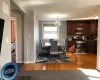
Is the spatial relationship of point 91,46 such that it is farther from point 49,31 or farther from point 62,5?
point 62,5

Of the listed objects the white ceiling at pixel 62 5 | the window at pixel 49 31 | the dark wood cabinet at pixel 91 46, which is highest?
the white ceiling at pixel 62 5

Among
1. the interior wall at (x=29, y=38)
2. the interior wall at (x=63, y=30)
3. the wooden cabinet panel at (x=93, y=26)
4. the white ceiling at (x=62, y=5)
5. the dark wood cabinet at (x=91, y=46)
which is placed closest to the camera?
the white ceiling at (x=62, y=5)

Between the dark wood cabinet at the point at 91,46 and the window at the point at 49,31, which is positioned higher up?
the window at the point at 49,31

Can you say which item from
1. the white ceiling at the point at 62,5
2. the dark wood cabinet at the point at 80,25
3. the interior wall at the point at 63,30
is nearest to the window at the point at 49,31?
the interior wall at the point at 63,30

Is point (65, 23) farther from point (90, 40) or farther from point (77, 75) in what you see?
point (77, 75)

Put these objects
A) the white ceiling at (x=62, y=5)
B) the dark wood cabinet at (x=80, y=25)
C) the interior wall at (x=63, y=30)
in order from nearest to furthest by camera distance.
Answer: the white ceiling at (x=62, y=5)
the dark wood cabinet at (x=80, y=25)
the interior wall at (x=63, y=30)

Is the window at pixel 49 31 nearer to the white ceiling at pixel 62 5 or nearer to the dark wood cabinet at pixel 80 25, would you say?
the dark wood cabinet at pixel 80 25

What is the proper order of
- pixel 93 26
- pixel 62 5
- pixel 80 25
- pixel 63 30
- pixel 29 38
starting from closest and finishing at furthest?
pixel 62 5 → pixel 29 38 → pixel 93 26 → pixel 80 25 → pixel 63 30

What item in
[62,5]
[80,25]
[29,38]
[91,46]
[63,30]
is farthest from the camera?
[63,30]

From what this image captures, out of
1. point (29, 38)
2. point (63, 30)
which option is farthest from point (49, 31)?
point (29, 38)

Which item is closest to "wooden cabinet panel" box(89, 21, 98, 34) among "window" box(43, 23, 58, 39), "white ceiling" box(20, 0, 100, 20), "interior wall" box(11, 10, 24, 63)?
"window" box(43, 23, 58, 39)

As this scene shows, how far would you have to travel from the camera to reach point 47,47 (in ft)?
23.1

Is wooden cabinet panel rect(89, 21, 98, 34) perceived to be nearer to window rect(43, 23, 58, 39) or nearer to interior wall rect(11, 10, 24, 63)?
window rect(43, 23, 58, 39)

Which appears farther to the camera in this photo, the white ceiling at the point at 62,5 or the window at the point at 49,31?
the window at the point at 49,31
